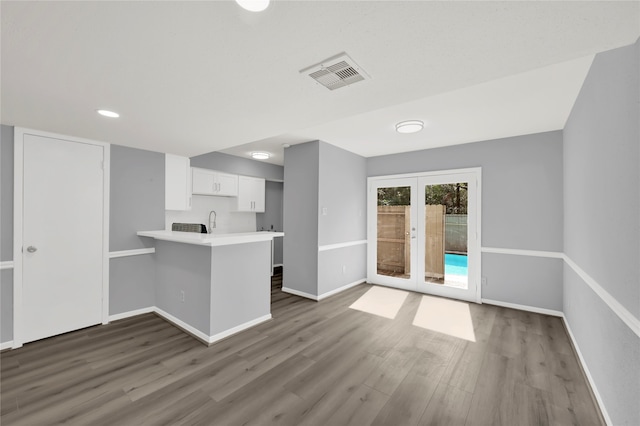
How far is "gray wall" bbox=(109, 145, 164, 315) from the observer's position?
3545 millimetres

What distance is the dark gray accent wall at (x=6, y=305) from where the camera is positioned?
2.78 m

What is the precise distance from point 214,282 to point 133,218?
181 centimetres

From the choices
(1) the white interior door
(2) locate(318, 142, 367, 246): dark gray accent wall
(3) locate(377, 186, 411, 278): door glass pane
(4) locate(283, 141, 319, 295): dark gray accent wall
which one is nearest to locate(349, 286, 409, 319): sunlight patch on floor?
(3) locate(377, 186, 411, 278): door glass pane

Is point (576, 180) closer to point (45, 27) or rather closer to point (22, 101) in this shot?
point (45, 27)

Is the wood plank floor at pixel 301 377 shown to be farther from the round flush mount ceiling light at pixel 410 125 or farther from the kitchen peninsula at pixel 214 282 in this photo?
the round flush mount ceiling light at pixel 410 125

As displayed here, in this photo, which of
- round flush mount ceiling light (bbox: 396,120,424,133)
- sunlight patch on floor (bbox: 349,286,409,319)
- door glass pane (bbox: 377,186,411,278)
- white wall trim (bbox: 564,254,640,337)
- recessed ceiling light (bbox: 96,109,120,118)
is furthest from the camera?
door glass pane (bbox: 377,186,411,278)

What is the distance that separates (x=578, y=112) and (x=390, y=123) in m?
1.88

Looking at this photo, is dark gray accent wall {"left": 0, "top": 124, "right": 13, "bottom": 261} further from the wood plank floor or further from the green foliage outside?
the green foliage outside

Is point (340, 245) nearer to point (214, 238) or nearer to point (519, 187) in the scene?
point (214, 238)

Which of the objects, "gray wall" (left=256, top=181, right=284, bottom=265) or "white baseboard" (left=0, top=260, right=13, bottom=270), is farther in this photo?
"gray wall" (left=256, top=181, right=284, bottom=265)

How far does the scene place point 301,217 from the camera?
4.63 metres

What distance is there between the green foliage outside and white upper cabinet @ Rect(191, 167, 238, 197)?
3.24 m

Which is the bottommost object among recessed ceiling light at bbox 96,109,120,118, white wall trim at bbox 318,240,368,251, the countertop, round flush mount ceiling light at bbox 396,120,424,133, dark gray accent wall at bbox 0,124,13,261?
white wall trim at bbox 318,240,368,251

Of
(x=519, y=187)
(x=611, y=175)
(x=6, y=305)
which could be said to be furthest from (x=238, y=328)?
(x=519, y=187)
